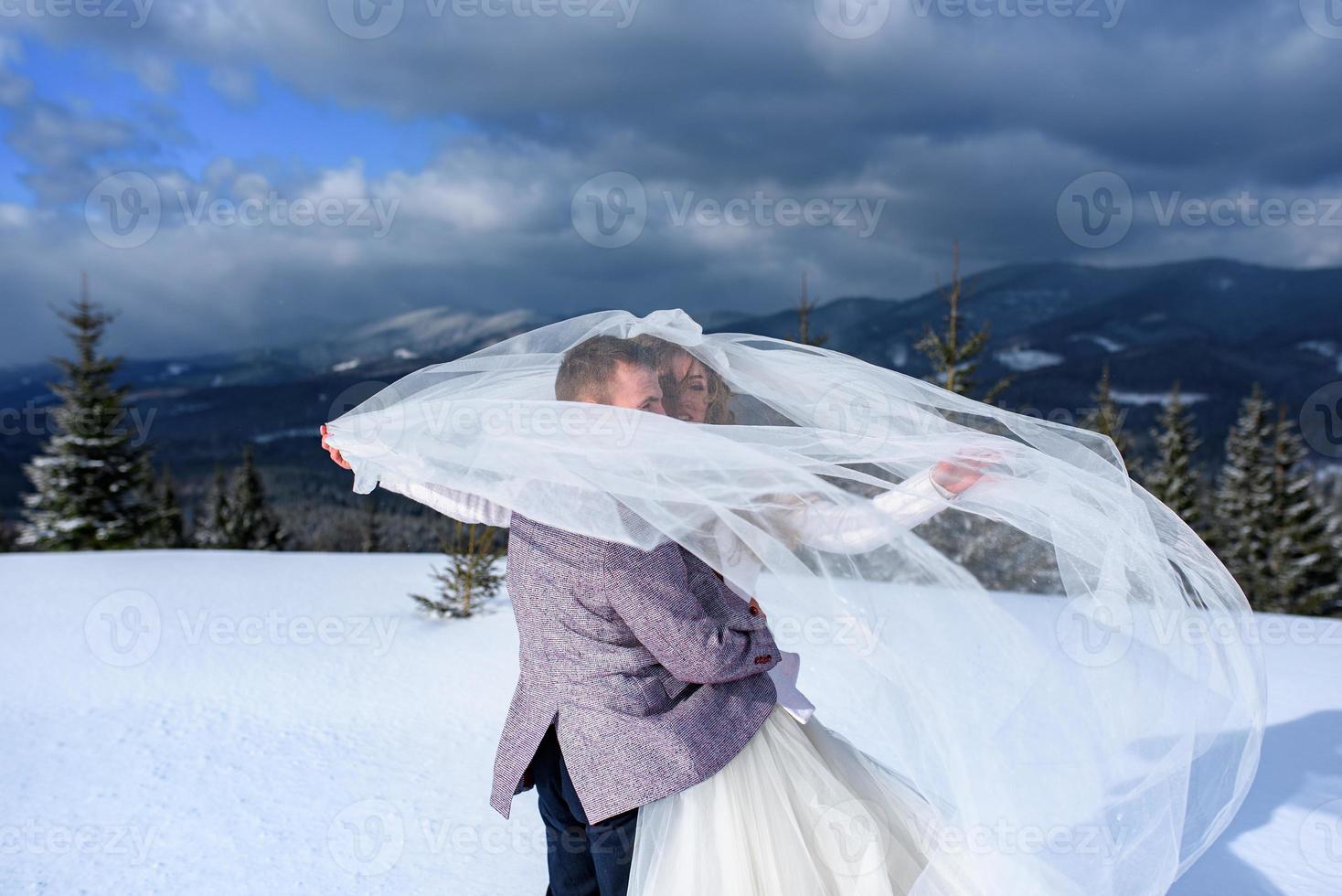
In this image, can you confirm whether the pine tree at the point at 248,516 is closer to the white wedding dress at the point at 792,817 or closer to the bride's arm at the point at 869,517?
the white wedding dress at the point at 792,817

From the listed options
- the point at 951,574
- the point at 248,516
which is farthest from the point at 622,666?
the point at 248,516

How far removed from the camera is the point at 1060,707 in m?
2.05

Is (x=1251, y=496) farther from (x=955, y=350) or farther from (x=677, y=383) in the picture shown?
(x=677, y=383)

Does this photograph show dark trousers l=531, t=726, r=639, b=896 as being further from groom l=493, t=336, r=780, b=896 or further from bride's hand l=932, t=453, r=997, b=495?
bride's hand l=932, t=453, r=997, b=495

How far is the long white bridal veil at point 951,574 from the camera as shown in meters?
1.88

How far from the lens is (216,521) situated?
32.6 metres

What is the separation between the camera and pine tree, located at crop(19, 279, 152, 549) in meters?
19.9

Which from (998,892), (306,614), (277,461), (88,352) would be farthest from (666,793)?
(277,461)

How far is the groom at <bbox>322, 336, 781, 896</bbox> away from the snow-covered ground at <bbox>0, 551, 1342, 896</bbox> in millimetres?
1501

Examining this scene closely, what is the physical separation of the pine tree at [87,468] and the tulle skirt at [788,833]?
72.2ft

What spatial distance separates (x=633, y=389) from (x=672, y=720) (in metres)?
0.74

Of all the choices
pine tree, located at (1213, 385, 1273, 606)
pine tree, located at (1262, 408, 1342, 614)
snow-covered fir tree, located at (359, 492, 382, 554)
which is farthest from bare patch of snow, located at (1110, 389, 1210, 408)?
snow-covered fir tree, located at (359, 492, 382, 554)

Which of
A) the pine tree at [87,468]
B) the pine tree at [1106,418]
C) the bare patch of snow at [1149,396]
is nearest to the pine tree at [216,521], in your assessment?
the pine tree at [87,468]

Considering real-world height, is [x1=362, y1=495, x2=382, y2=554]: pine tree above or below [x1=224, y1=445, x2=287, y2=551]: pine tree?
below
